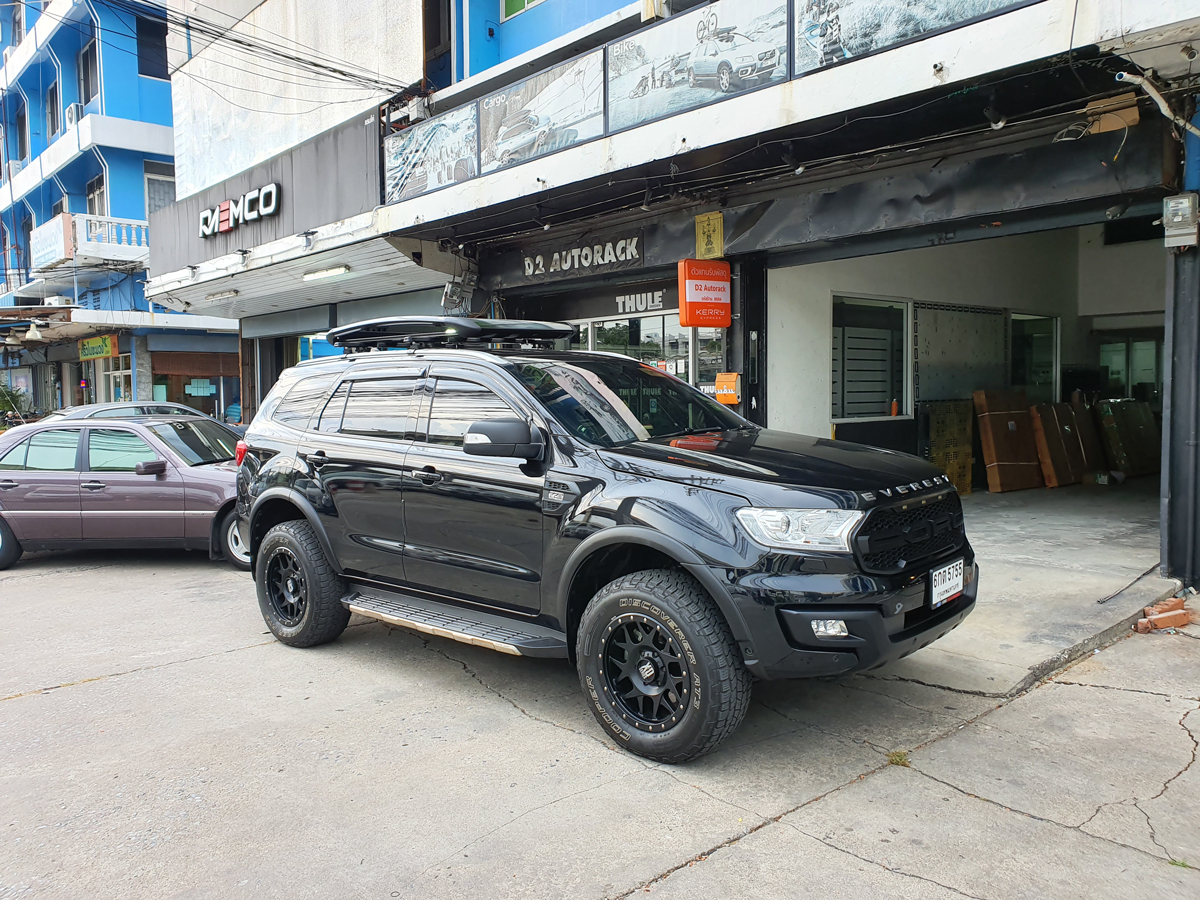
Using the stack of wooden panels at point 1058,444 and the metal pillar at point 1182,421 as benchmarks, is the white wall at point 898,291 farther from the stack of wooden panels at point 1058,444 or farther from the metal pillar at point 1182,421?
the metal pillar at point 1182,421

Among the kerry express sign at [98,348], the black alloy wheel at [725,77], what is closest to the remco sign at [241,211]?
the black alloy wheel at [725,77]

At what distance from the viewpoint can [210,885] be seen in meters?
2.87

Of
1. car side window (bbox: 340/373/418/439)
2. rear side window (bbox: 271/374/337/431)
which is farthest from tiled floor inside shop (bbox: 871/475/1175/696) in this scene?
rear side window (bbox: 271/374/337/431)

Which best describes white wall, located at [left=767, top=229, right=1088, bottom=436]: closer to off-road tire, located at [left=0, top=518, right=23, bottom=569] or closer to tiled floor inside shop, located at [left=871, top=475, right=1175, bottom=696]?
tiled floor inside shop, located at [left=871, top=475, right=1175, bottom=696]

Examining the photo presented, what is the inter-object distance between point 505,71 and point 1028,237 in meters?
8.02

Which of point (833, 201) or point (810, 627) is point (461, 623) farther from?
point (833, 201)

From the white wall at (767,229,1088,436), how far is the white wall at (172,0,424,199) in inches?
244

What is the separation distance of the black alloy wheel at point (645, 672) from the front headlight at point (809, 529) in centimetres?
62

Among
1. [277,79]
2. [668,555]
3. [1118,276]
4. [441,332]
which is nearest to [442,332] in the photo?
[441,332]

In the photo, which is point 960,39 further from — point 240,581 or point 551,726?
point 240,581

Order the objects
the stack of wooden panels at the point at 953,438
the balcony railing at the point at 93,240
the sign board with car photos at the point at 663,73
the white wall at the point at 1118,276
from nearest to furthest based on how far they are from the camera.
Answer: the sign board with car photos at the point at 663,73 → the stack of wooden panels at the point at 953,438 → the white wall at the point at 1118,276 → the balcony railing at the point at 93,240

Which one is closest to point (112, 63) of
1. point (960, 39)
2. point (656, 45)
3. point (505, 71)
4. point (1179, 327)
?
point (505, 71)

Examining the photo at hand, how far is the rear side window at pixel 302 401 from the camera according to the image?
5.65 metres

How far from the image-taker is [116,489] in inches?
324
